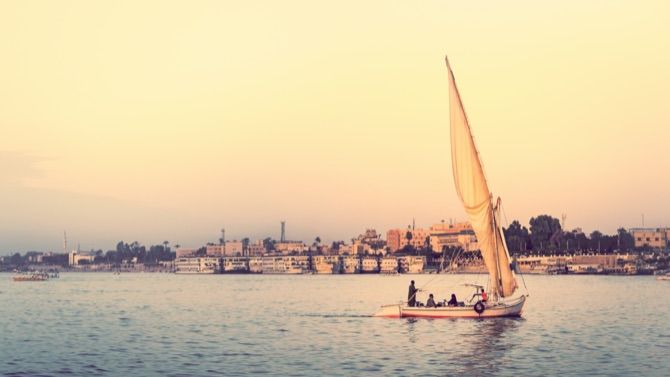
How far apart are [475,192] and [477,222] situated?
6.90 feet

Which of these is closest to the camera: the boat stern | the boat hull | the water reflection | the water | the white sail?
the water reflection

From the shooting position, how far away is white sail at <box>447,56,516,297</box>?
58.6m

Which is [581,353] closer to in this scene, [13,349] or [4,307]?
[13,349]

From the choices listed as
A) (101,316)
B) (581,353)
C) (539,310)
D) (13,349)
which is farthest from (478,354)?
(101,316)

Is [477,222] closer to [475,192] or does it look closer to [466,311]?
[475,192]

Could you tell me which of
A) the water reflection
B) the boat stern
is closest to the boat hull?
the water reflection

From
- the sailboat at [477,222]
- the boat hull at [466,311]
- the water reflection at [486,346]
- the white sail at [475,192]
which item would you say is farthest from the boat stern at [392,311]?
the white sail at [475,192]

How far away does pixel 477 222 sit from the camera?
60.3 metres

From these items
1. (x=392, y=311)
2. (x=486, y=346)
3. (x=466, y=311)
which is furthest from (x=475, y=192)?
(x=486, y=346)

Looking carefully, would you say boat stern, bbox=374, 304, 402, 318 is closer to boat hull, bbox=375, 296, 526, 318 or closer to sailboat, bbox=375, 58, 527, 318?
sailboat, bbox=375, 58, 527, 318

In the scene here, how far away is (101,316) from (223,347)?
3878 cm

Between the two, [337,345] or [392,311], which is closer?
[337,345]

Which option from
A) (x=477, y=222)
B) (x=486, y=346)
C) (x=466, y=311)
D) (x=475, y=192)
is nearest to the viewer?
(x=486, y=346)

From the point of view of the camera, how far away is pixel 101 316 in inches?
3435
